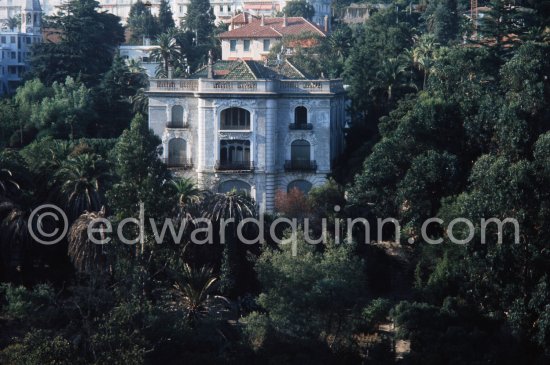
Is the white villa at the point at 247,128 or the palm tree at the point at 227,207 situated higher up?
the white villa at the point at 247,128

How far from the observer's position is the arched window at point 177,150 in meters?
51.7

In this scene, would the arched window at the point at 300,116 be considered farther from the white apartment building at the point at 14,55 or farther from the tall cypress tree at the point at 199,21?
the white apartment building at the point at 14,55

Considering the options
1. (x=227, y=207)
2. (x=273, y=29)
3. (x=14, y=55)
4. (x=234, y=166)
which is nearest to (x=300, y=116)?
(x=234, y=166)

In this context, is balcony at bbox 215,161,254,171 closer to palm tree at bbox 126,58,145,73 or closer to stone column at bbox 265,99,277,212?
stone column at bbox 265,99,277,212

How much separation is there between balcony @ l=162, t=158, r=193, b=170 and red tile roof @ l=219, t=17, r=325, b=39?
1277 inches

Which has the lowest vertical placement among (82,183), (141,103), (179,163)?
(82,183)

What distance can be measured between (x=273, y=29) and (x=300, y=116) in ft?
113

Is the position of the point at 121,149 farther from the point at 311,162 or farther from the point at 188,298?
the point at 311,162

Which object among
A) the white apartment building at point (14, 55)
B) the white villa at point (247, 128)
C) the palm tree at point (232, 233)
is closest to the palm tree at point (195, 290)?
the palm tree at point (232, 233)

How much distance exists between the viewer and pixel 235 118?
50969mm

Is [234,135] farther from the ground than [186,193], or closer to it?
farther from the ground

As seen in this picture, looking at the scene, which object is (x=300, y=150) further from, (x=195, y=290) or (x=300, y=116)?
(x=195, y=290)

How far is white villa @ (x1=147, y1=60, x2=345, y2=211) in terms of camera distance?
166ft

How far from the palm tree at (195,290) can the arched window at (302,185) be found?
1121 centimetres
